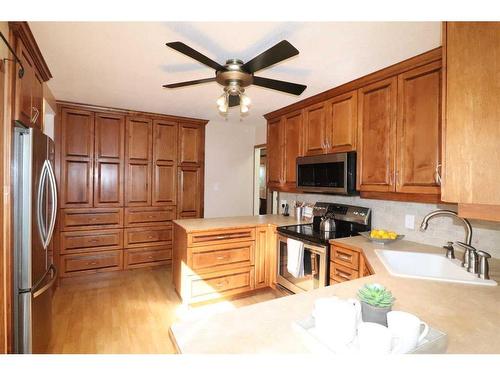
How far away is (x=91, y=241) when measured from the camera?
133 inches

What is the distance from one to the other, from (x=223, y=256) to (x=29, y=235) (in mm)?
1598

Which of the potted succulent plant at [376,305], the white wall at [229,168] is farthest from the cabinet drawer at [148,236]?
the potted succulent plant at [376,305]

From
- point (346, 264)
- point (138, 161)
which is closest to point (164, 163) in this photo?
point (138, 161)

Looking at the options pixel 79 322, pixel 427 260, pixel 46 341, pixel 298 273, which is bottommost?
pixel 79 322

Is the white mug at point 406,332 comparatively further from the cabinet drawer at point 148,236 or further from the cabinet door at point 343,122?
the cabinet drawer at point 148,236

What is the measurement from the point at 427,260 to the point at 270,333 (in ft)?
5.16

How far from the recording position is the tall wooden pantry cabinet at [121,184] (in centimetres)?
327

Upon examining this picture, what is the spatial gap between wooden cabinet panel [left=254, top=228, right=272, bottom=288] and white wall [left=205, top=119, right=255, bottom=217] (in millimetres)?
1717

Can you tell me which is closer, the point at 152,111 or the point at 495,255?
the point at 495,255

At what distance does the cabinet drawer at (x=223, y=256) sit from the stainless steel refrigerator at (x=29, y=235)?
1.18m

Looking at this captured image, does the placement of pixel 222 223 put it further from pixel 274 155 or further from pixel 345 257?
pixel 345 257
